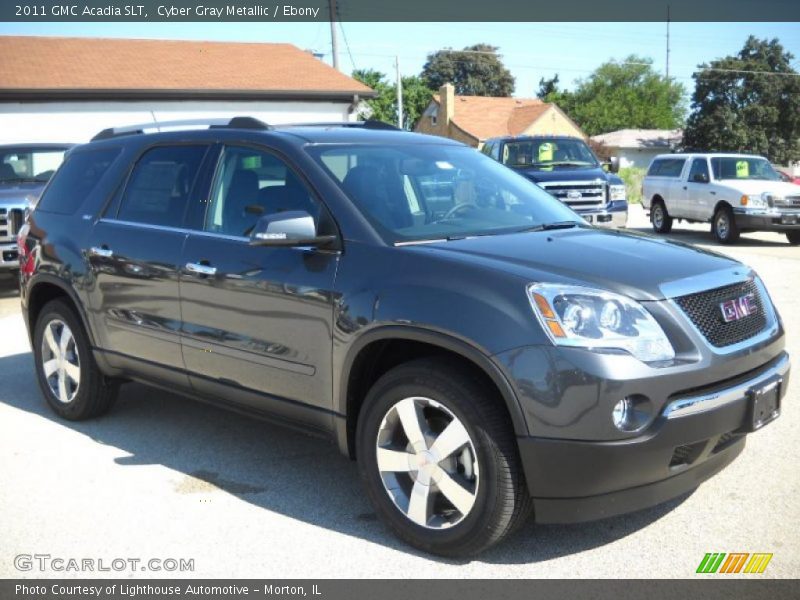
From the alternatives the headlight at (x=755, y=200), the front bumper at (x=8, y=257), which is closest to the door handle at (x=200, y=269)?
the front bumper at (x=8, y=257)

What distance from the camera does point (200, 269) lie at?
4555mm

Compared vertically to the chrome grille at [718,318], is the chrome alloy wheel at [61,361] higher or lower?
lower

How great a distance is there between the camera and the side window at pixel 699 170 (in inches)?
714

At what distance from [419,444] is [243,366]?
119 centimetres

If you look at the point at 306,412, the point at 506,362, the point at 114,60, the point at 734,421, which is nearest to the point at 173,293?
the point at 306,412

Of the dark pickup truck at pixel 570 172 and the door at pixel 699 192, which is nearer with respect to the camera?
the dark pickup truck at pixel 570 172

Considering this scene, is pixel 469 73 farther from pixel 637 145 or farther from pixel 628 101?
pixel 637 145

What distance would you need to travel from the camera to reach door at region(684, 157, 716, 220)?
58.6ft

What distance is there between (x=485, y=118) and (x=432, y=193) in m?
58.9

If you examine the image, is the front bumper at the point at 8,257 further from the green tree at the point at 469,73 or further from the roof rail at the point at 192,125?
the green tree at the point at 469,73

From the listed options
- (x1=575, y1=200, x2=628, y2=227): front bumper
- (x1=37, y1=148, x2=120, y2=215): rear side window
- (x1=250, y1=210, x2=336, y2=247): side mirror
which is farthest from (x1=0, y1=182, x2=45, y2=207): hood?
(x1=575, y1=200, x2=628, y2=227): front bumper

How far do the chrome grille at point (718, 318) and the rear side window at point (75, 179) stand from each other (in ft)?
12.2

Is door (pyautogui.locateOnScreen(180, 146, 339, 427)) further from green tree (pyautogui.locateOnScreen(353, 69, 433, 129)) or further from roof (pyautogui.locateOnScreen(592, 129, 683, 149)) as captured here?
roof (pyautogui.locateOnScreen(592, 129, 683, 149))

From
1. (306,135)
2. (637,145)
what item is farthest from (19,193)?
(637,145)
